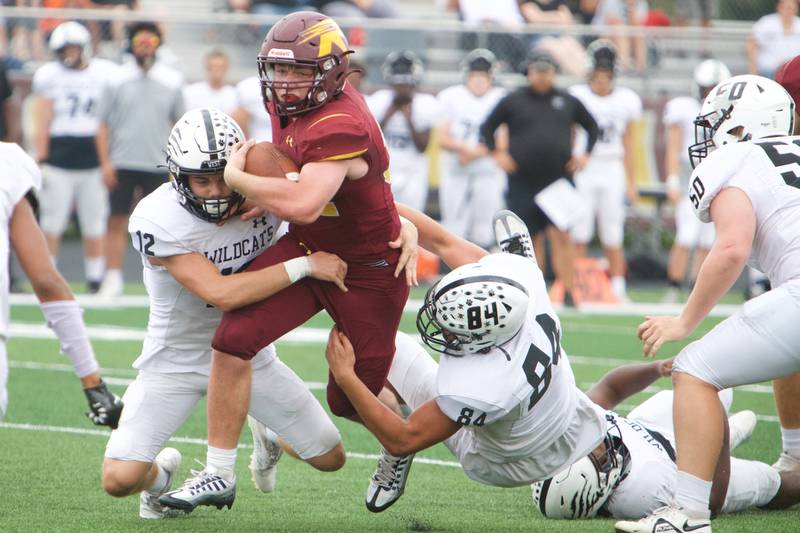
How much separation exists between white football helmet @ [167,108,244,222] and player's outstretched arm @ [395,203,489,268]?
827 millimetres

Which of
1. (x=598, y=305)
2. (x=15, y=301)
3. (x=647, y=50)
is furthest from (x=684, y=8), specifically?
(x=15, y=301)

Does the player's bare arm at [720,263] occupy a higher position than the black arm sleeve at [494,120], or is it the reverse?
the player's bare arm at [720,263]

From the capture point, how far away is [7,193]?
425 centimetres

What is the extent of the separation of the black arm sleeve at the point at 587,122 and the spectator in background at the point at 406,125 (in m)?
1.70

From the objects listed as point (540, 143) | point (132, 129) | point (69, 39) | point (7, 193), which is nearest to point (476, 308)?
point (7, 193)

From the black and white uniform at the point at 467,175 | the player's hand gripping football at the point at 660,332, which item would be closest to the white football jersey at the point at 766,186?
the player's hand gripping football at the point at 660,332

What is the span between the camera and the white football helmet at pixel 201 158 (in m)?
4.52

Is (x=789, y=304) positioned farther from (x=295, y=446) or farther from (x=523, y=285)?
(x=295, y=446)

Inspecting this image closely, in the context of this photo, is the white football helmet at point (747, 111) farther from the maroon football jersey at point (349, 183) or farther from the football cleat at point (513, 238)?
the maroon football jersey at point (349, 183)

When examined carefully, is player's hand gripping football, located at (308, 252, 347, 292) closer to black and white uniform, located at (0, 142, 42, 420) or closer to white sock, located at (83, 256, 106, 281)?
black and white uniform, located at (0, 142, 42, 420)

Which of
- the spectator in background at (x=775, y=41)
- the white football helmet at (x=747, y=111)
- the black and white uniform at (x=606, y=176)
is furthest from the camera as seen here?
the spectator in background at (x=775, y=41)

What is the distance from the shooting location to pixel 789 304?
4.11m

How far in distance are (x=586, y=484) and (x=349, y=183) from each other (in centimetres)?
145

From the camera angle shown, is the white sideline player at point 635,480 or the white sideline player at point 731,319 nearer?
the white sideline player at point 731,319
